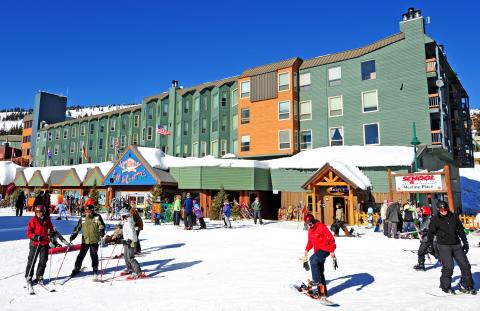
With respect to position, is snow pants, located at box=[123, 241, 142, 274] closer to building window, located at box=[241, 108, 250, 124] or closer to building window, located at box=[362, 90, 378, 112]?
building window, located at box=[362, 90, 378, 112]

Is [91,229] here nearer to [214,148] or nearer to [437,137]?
[437,137]

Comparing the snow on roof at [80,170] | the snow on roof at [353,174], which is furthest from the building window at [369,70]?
the snow on roof at [80,170]

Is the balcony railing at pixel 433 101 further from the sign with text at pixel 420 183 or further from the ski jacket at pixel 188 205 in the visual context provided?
the ski jacket at pixel 188 205

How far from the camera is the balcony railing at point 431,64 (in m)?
27.2

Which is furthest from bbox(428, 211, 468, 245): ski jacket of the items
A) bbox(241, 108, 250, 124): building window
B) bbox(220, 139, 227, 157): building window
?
bbox(220, 139, 227, 157): building window

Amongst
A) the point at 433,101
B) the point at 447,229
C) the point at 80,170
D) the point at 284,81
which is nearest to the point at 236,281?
the point at 447,229

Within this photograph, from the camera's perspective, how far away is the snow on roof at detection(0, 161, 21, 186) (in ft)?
174

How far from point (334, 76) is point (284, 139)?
Answer: 25.5 ft

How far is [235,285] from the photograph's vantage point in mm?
8258

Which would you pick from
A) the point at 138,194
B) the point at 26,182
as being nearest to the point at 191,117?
the point at 138,194

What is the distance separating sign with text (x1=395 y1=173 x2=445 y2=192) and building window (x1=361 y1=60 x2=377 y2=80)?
13.7 m

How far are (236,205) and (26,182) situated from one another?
37.3m

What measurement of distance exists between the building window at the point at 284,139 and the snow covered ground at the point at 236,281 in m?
19.6

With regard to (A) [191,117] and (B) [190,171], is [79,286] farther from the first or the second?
(A) [191,117]
